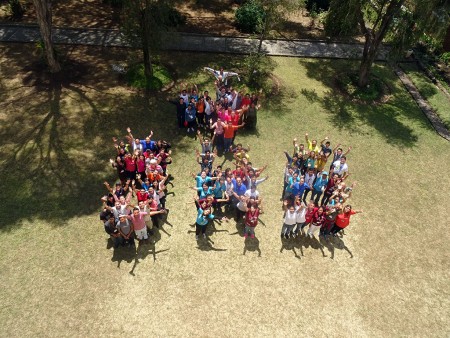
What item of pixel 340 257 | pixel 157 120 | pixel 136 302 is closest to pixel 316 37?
pixel 157 120

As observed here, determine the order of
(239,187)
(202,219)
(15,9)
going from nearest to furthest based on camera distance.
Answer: (202,219) < (239,187) < (15,9)

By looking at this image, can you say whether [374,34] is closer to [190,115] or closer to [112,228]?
[190,115]

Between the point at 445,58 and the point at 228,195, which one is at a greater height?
the point at 445,58

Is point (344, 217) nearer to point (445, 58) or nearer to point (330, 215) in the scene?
point (330, 215)

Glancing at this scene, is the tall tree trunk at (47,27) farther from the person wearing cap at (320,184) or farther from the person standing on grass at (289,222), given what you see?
the person wearing cap at (320,184)

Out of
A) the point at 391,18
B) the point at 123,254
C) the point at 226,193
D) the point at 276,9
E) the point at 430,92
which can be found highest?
the point at 391,18

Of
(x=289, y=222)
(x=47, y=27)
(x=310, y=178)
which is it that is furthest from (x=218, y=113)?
(x=47, y=27)

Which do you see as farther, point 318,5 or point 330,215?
point 318,5

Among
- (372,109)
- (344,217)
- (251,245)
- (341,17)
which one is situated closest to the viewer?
(344,217)
